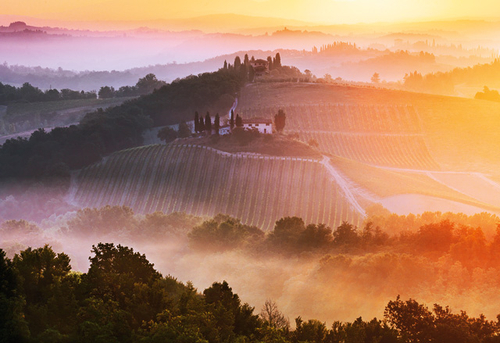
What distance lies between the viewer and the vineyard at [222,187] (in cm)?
5884

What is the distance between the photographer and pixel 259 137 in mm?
69938

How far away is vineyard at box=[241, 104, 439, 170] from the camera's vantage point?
8794 centimetres

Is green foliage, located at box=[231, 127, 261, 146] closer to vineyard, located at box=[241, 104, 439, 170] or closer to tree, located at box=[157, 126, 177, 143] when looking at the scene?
vineyard, located at box=[241, 104, 439, 170]

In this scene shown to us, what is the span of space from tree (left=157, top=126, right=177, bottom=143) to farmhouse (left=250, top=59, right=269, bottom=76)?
3805cm

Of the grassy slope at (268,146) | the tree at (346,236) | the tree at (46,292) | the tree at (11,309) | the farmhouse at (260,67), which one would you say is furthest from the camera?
the farmhouse at (260,67)

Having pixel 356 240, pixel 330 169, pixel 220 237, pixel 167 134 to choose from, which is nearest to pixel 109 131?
pixel 167 134

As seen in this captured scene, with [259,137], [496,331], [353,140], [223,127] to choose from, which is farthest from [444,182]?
[496,331]

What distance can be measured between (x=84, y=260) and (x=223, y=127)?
38.3m

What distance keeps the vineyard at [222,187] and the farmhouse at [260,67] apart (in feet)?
191

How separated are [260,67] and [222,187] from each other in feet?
228

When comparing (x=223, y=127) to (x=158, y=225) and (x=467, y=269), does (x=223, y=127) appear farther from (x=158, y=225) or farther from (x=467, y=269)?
(x=467, y=269)

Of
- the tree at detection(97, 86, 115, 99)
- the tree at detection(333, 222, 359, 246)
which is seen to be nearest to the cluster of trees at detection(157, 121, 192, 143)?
the tree at detection(333, 222, 359, 246)

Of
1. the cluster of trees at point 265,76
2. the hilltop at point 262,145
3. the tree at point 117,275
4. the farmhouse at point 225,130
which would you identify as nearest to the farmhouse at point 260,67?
the cluster of trees at point 265,76

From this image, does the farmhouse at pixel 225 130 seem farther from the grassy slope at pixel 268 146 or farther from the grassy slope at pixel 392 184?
the grassy slope at pixel 392 184
